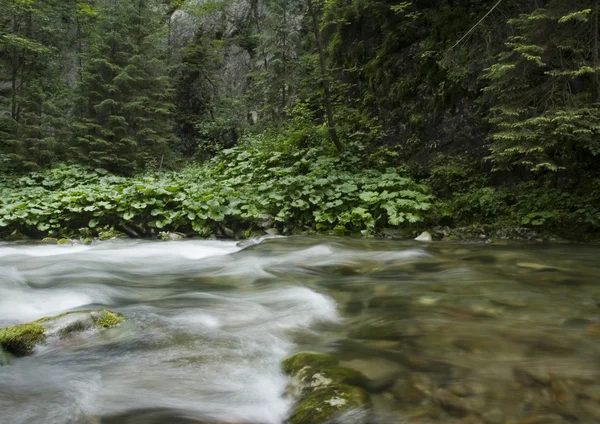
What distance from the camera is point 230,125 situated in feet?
56.0

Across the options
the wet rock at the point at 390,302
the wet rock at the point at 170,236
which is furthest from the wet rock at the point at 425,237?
the wet rock at the point at 170,236

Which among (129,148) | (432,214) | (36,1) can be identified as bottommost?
(432,214)

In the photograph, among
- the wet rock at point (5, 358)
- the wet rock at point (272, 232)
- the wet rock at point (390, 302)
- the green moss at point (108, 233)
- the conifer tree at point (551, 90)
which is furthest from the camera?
the green moss at point (108, 233)

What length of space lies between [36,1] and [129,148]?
7888mm

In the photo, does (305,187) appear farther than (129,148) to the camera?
No

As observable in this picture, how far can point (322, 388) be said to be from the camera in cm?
221

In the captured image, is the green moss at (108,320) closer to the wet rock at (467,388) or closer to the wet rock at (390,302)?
the wet rock at (390,302)

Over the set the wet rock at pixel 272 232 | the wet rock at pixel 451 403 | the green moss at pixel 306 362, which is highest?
the wet rock at pixel 451 403

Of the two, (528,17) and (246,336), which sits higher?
(528,17)

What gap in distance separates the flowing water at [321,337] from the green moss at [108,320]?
7 cm

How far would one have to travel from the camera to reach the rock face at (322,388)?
2037 mm

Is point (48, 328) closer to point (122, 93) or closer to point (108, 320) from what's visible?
point (108, 320)

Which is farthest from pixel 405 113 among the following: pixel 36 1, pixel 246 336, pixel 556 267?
pixel 36 1

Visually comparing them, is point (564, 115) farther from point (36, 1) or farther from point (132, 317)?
point (36, 1)
